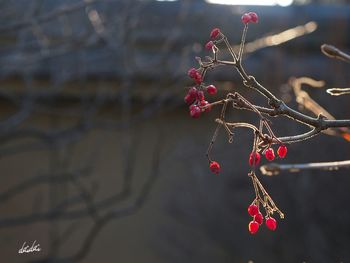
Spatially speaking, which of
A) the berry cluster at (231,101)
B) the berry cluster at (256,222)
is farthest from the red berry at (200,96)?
the berry cluster at (256,222)

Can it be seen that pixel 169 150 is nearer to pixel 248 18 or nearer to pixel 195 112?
pixel 248 18

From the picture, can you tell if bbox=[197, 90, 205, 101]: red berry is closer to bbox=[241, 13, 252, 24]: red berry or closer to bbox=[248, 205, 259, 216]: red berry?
bbox=[241, 13, 252, 24]: red berry

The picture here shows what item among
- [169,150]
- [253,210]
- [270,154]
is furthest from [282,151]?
[169,150]

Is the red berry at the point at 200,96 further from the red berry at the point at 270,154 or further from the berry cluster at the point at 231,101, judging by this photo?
the red berry at the point at 270,154

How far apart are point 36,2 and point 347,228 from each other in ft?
8.57

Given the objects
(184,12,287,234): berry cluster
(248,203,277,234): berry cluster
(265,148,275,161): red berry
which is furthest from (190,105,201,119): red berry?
(248,203,277,234): berry cluster

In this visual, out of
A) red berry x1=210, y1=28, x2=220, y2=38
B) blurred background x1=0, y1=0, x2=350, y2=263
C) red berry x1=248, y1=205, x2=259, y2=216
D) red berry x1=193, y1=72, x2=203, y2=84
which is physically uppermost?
blurred background x1=0, y1=0, x2=350, y2=263

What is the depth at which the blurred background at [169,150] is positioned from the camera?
487 centimetres

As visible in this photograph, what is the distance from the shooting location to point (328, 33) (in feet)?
22.6

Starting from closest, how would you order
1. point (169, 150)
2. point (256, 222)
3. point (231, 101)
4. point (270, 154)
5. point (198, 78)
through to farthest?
point (231, 101) → point (198, 78) → point (270, 154) → point (256, 222) → point (169, 150)

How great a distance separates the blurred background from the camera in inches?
192

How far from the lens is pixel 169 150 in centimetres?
598

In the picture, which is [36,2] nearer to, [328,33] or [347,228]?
[347,228]

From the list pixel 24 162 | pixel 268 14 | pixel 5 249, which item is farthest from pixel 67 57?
pixel 268 14
